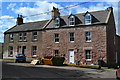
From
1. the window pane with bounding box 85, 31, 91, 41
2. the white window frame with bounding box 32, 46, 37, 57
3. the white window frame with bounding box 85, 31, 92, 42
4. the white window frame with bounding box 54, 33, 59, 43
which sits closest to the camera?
the white window frame with bounding box 85, 31, 92, 42

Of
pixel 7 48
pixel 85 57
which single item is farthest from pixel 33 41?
pixel 85 57

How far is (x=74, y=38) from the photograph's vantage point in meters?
26.9

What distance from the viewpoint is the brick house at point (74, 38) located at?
80.8 ft

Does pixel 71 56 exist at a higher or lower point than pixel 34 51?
lower

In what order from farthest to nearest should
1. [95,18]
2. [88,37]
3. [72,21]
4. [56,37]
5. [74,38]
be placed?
[56,37] < [72,21] < [74,38] < [95,18] < [88,37]

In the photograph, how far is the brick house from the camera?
24.6 meters

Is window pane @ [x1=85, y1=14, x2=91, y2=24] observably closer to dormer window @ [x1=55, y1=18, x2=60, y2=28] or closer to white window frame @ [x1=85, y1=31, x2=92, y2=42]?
white window frame @ [x1=85, y1=31, x2=92, y2=42]

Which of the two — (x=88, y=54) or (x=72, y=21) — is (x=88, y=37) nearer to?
(x=88, y=54)

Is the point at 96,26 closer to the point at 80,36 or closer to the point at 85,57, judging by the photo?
the point at 80,36

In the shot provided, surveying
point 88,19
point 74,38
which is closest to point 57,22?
point 74,38

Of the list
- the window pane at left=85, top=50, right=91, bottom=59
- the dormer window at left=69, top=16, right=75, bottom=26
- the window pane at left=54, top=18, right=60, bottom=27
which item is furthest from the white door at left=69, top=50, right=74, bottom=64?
the window pane at left=54, top=18, right=60, bottom=27

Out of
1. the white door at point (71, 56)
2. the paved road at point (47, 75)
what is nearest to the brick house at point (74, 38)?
the white door at point (71, 56)

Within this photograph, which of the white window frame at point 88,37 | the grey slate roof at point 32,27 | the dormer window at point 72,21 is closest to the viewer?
the white window frame at point 88,37

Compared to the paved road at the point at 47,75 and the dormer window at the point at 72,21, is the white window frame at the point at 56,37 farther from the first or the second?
the paved road at the point at 47,75
